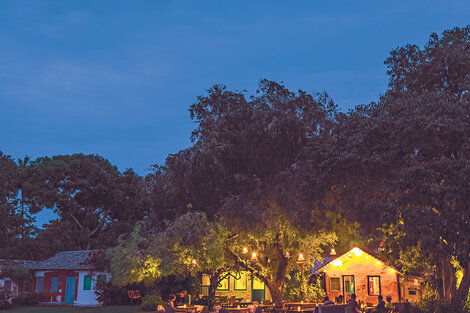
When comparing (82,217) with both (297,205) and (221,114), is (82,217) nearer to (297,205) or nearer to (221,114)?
(221,114)

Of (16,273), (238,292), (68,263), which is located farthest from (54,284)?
(238,292)

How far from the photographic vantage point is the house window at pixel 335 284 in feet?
102

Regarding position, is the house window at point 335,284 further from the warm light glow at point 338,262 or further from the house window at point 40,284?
the house window at point 40,284

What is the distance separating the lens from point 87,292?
34.0 meters

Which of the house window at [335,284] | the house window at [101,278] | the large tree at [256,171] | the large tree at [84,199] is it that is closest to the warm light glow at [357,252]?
the house window at [335,284]

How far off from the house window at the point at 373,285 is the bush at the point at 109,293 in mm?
16581

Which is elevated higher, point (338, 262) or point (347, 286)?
point (338, 262)

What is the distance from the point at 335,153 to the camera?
56.3 feet

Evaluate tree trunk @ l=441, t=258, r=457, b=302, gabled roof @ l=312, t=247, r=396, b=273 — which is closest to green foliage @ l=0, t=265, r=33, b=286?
gabled roof @ l=312, t=247, r=396, b=273

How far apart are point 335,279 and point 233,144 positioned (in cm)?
1416

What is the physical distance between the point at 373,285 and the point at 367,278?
55 centimetres

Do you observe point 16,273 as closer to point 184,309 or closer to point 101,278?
point 101,278

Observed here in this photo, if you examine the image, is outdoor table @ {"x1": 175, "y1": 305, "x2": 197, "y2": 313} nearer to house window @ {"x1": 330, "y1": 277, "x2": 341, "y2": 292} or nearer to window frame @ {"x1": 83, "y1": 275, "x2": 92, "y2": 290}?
house window @ {"x1": 330, "y1": 277, "x2": 341, "y2": 292}

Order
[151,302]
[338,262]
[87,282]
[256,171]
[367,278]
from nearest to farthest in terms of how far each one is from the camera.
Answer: [256,171]
[151,302]
[367,278]
[338,262]
[87,282]
